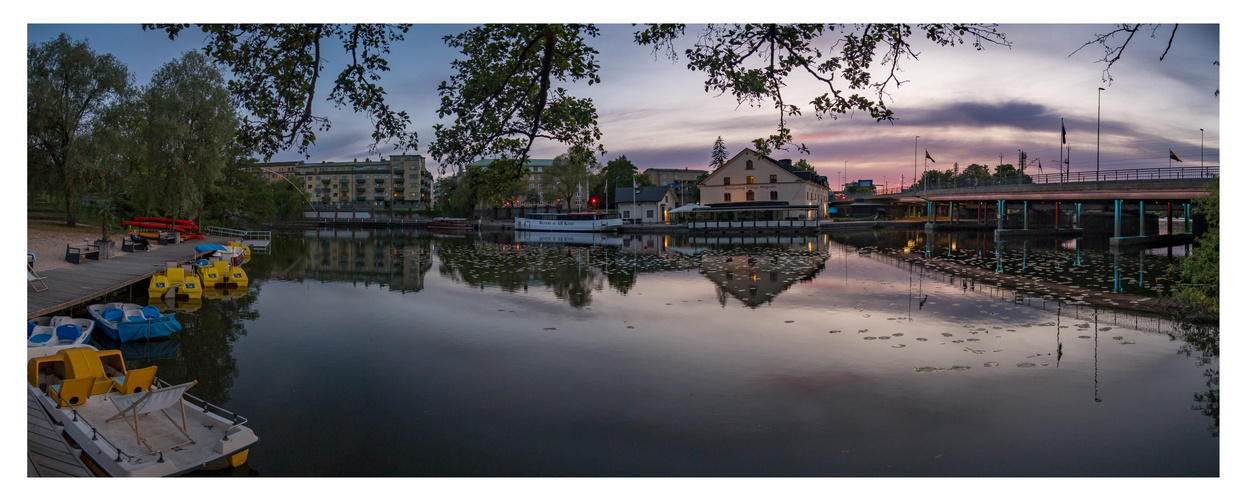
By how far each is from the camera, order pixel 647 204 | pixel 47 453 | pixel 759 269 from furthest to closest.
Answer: pixel 647 204 → pixel 759 269 → pixel 47 453

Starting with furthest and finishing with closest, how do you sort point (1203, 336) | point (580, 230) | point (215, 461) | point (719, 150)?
point (719, 150) → point (580, 230) → point (1203, 336) → point (215, 461)

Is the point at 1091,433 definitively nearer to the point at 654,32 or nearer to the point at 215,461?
the point at 654,32

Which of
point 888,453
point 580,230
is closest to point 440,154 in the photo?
point 888,453

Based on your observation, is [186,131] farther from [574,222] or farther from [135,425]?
[135,425]

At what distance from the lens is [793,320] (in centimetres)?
1533

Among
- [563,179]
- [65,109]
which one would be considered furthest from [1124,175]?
[563,179]

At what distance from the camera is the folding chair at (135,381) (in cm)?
772

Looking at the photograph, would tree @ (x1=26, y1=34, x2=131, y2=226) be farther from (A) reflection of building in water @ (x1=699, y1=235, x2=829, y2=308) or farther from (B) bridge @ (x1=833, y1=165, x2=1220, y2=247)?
(B) bridge @ (x1=833, y1=165, x2=1220, y2=247)

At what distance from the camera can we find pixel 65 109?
32188mm

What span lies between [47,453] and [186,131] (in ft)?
125

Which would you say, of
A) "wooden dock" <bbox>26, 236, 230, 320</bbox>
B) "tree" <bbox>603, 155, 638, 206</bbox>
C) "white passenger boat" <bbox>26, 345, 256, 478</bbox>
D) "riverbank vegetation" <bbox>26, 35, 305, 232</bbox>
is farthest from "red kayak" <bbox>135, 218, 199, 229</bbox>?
"tree" <bbox>603, 155, 638, 206</bbox>
